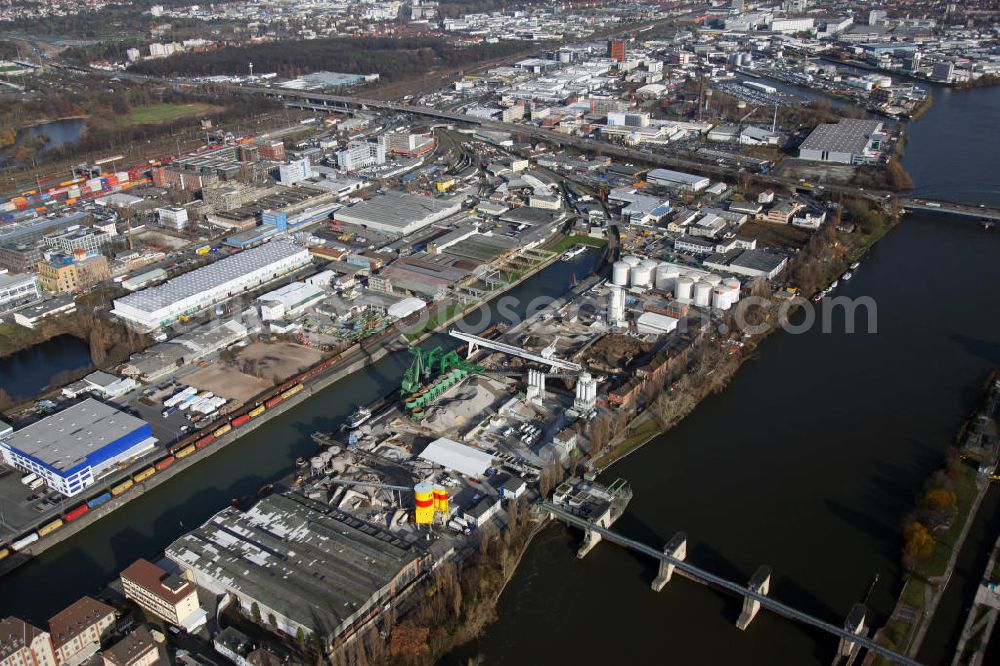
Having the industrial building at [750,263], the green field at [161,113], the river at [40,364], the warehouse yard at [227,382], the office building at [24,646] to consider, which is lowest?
the river at [40,364]

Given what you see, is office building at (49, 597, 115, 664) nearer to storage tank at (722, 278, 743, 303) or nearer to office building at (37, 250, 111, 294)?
office building at (37, 250, 111, 294)

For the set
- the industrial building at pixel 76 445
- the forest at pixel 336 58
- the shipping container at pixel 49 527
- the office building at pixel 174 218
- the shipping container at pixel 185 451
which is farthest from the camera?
the forest at pixel 336 58

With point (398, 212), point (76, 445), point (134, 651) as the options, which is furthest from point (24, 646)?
point (398, 212)

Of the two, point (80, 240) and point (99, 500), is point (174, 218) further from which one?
point (99, 500)

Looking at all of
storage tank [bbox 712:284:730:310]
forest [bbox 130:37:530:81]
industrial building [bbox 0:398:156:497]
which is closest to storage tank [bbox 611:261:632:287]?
storage tank [bbox 712:284:730:310]

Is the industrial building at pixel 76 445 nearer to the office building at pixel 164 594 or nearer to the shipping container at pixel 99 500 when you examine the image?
the shipping container at pixel 99 500

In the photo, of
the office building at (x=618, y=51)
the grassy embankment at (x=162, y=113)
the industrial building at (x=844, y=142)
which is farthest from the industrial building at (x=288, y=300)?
the office building at (x=618, y=51)

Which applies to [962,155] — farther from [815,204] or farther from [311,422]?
[311,422]
